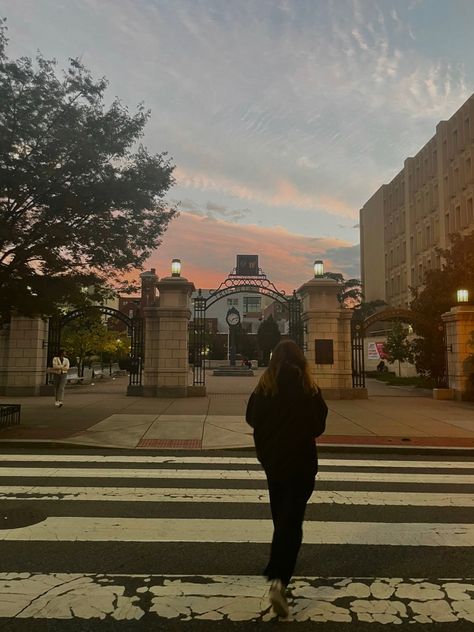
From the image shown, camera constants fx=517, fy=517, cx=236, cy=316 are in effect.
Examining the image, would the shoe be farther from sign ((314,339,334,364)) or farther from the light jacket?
sign ((314,339,334,364))

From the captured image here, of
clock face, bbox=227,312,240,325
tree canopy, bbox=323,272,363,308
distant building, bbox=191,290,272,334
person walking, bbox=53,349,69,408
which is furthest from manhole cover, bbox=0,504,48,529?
distant building, bbox=191,290,272,334

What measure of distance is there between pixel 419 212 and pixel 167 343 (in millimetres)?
40854

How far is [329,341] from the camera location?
19.9m

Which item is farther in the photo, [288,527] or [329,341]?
[329,341]

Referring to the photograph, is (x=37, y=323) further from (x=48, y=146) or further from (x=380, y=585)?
(x=380, y=585)

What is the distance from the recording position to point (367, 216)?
69.9 meters

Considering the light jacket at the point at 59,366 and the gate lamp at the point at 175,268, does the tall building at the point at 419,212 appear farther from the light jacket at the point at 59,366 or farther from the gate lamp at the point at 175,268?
the light jacket at the point at 59,366

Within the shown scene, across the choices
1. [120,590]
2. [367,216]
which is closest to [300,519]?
[120,590]

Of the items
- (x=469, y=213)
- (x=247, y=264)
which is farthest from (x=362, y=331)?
(x=469, y=213)

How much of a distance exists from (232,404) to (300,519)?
A: 13770 mm

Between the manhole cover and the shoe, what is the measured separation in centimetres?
309

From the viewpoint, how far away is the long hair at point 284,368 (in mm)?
3928

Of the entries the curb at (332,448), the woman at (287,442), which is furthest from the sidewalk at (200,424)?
the woman at (287,442)

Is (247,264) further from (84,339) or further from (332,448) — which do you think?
(332,448)
